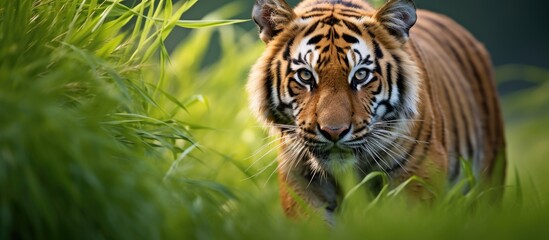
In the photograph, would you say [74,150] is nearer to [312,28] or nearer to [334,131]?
[334,131]

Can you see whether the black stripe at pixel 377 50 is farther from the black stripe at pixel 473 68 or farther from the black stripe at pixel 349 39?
the black stripe at pixel 473 68

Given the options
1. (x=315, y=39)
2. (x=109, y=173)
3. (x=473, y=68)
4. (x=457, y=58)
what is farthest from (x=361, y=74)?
(x=473, y=68)

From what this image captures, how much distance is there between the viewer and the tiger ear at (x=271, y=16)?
3830 millimetres

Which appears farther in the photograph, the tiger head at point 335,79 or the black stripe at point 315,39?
the black stripe at point 315,39

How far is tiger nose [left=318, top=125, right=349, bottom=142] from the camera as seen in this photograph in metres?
3.40

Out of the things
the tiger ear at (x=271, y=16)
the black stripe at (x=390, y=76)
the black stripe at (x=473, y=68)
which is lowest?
the black stripe at (x=473, y=68)

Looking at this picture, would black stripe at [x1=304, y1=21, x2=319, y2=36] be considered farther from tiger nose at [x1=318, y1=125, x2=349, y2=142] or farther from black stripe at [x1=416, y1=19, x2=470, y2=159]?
black stripe at [x1=416, y1=19, x2=470, y2=159]

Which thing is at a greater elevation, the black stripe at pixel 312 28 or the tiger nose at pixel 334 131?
the black stripe at pixel 312 28

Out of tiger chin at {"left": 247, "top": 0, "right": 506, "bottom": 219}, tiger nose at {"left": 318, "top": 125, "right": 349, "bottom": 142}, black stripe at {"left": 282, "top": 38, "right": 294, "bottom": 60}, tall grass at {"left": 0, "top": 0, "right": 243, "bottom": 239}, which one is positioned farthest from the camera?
black stripe at {"left": 282, "top": 38, "right": 294, "bottom": 60}

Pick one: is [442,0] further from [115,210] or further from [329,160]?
[115,210]

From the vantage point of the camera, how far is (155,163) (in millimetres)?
3135

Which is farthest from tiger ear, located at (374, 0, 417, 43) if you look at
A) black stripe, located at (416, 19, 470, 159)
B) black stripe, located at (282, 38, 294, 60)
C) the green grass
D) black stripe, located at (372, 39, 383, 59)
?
black stripe, located at (416, 19, 470, 159)

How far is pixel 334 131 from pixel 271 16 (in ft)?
2.33

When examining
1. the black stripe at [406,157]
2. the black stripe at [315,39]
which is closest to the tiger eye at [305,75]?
the black stripe at [315,39]
